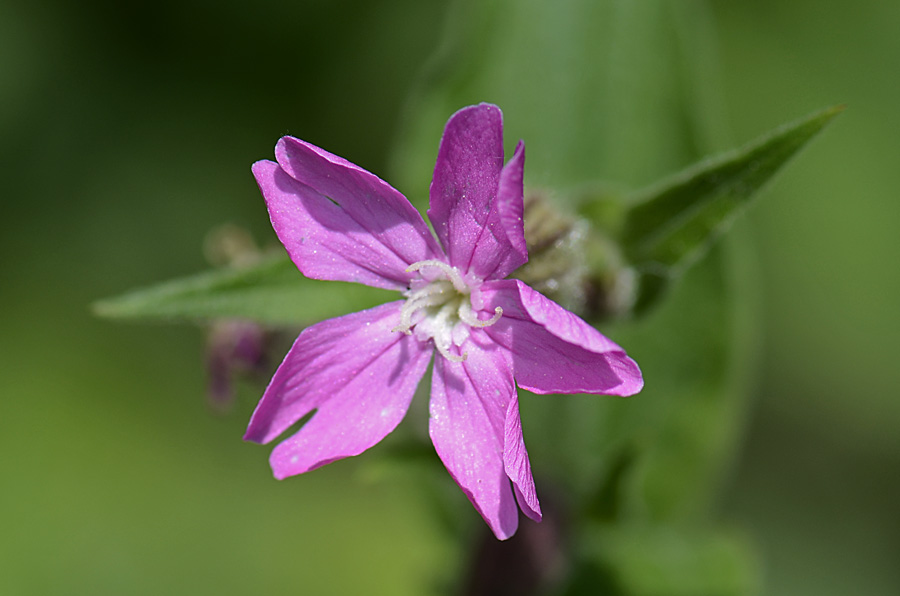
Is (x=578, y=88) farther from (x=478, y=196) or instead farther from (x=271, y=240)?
(x=271, y=240)

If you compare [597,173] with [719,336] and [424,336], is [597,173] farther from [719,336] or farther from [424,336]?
[424,336]

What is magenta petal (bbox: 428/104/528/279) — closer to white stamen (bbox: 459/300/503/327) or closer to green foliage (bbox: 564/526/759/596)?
white stamen (bbox: 459/300/503/327)

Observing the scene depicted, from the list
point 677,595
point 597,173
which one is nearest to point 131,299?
point 597,173

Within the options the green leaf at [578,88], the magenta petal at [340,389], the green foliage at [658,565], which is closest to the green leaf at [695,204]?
the magenta petal at [340,389]

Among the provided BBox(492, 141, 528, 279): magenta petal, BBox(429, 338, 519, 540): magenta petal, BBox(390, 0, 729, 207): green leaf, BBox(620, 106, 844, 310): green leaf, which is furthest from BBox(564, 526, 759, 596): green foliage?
BBox(492, 141, 528, 279): magenta petal

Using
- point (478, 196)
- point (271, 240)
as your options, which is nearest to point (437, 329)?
point (478, 196)

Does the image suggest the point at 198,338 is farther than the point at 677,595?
Yes
